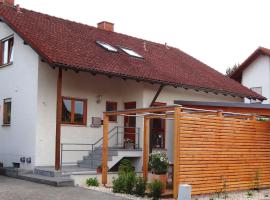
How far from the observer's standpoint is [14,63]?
18266 mm

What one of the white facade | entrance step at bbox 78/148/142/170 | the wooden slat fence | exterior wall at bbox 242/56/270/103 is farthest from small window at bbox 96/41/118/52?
exterior wall at bbox 242/56/270/103

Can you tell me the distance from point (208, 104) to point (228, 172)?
16.7 feet

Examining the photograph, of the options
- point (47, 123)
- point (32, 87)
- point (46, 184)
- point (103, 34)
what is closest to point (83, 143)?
point (47, 123)

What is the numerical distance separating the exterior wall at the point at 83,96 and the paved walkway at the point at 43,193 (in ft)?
9.96

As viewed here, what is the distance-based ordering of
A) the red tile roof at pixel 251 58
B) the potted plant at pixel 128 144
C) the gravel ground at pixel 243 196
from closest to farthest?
the gravel ground at pixel 243 196, the potted plant at pixel 128 144, the red tile roof at pixel 251 58

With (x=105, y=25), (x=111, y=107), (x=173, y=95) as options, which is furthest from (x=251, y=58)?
(x=111, y=107)

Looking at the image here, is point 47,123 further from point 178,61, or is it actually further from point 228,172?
point 178,61

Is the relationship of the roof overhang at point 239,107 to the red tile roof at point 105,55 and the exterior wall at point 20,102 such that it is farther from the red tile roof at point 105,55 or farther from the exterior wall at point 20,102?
the exterior wall at point 20,102

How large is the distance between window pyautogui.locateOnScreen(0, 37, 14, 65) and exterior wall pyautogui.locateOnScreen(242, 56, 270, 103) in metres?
17.7

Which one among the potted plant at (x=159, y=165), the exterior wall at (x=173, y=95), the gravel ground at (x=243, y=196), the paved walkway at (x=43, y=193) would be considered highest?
the exterior wall at (x=173, y=95)

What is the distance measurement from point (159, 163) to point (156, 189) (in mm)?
1390

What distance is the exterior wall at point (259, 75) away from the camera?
98.6ft

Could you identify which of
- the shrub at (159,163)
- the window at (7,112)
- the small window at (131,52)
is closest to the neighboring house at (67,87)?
the window at (7,112)

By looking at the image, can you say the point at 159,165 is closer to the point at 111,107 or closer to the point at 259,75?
the point at 111,107
